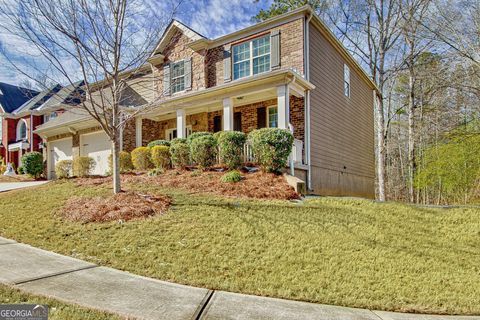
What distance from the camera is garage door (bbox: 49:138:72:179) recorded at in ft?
53.9

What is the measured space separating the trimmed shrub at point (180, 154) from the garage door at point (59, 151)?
8.49 metres

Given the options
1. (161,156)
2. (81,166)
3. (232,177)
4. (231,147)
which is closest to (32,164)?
(81,166)

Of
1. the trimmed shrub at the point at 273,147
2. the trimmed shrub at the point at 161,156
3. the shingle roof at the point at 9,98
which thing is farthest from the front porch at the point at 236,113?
the shingle roof at the point at 9,98

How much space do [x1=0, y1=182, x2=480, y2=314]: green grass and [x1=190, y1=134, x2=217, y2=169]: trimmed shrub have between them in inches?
105

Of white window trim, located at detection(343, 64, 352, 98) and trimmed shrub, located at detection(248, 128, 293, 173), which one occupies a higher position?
white window trim, located at detection(343, 64, 352, 98)

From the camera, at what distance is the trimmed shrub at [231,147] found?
9.53 m

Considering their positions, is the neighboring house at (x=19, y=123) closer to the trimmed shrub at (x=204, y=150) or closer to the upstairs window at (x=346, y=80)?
the trimmed shrub at (x=204, y=150)

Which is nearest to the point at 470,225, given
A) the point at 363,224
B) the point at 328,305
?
the point at 363,224

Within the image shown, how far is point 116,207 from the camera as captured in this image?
6.56 m

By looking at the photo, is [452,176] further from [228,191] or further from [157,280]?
[157,280]

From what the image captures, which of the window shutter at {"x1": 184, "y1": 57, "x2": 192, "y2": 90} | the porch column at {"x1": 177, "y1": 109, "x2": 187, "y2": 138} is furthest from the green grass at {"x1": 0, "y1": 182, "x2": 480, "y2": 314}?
the window shutter at {"x1": 184, "y1": 57, "x2": 192, "y2": 90}

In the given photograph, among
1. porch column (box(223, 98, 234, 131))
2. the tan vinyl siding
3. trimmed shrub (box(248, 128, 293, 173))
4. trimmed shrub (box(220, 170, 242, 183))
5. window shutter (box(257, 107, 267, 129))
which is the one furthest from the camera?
window shutter (box(257, 107, 267, 129))

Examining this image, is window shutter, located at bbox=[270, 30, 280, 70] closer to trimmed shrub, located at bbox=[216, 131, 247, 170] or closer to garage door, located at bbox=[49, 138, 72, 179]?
trimmed shrub, located at bbox=[216, 131, 247, 170]

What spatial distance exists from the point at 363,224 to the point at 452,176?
34.6 ft
